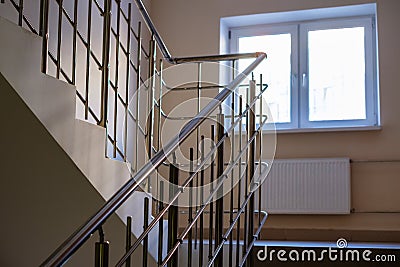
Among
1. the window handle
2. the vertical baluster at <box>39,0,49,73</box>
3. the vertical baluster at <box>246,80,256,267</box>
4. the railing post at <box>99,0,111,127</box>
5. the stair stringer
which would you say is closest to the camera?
the stair stringer

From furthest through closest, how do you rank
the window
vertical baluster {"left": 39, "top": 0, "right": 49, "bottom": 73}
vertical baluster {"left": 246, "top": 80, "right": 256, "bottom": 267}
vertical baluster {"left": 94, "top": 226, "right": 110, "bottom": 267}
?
the window → vertical baluster {"left": 246, "top": 80, "right": 256, "bottom": 267} → vertical baluster {"left": 39, "top": 0, "right": 49, "bottom": 73} → vertical baluster {"left": 94, "top": 226, "right": 110, "bottom": 267}

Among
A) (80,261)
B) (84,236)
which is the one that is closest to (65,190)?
(80,261)

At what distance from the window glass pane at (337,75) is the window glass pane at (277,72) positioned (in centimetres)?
21

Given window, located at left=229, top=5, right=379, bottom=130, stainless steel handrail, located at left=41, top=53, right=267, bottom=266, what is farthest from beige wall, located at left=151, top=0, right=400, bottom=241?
stainless steel handrail, located at left=41, top=53, right=267, bottom=266

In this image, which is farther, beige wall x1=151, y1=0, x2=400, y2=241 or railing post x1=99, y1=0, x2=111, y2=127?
beige wall x1=151, y1=0, x2=400, y2=241

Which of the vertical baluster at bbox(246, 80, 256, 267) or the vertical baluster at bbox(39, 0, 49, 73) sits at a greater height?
the vertical baluster at bbox(39, 0, 49, 73)

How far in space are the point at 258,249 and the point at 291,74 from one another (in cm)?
Result: 248

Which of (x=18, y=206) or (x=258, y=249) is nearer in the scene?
(x=18, y=206)

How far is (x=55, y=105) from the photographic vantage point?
2301 millimetres

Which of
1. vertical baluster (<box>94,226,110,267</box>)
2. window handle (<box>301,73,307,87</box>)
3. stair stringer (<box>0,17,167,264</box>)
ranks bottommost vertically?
vertical baluster (<box>94,226,110,267</box>)

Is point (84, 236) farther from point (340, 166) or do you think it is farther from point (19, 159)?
point (340, 166)

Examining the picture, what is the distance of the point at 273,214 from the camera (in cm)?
498

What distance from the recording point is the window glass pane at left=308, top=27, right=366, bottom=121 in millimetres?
5164

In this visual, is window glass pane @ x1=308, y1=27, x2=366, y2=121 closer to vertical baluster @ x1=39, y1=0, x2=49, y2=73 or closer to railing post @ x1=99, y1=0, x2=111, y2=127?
railing post @ x1=99, y1=0, x2=111, y2=127
